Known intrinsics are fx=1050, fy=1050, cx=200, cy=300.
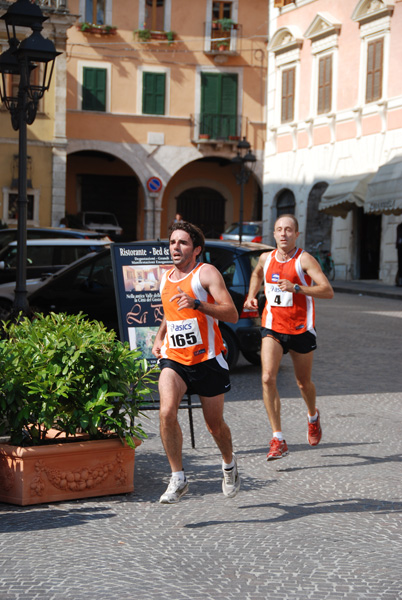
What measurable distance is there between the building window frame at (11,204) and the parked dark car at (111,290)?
23.3 meters

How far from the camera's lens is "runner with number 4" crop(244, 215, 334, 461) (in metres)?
7.88

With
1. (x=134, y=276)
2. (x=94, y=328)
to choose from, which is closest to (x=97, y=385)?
(x=94, y=328)

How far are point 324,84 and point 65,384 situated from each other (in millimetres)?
29603

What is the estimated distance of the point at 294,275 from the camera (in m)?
7.95

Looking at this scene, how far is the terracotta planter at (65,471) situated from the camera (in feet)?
20.5

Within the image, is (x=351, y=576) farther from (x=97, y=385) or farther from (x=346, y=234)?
(x=346, y=234)

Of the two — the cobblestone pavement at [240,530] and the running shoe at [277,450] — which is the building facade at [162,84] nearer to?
the cobblestone pavement at [240,530]

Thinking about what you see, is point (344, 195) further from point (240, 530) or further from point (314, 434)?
point (240, 530)

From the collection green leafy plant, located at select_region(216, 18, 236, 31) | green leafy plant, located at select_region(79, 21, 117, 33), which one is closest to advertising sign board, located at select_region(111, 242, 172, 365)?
green leafy plant, located at select_region(79, 21, 117, 33)

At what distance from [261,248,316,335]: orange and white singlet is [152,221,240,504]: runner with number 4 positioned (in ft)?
5.79

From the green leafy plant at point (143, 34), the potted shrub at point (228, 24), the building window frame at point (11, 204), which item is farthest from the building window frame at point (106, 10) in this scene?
the building window frame at point (11, 204)

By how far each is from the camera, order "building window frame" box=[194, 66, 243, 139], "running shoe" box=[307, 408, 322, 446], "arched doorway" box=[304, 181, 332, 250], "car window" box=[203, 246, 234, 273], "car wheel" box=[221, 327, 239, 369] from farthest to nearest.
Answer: "building window frame" box=[194, 66, 243, 139]
"arched doorway" box=[304, 181, 332, 250]
"car window" box=[203, 246, 234, 273]
"car wheel" box=[221, 327, 239, 369]
"running shoe" box=[307, 408, 322, 446]

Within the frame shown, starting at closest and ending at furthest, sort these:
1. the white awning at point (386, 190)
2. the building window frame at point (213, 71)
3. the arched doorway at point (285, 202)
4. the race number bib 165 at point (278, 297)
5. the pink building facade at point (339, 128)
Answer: the race number bib 165 at point (278, 297), the white awning at point (386, 190), the pink building facade at point (339, 128), the arched doorway at point (285, 202), the building window frame at point (213, 71)

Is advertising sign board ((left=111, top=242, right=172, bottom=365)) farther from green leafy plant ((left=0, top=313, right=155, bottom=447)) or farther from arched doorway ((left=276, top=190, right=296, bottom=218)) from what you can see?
arched doorway ((left=276, top=190, right=296, bottom=218))
